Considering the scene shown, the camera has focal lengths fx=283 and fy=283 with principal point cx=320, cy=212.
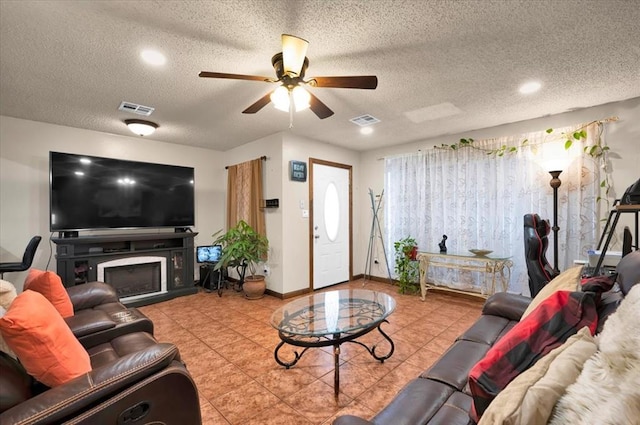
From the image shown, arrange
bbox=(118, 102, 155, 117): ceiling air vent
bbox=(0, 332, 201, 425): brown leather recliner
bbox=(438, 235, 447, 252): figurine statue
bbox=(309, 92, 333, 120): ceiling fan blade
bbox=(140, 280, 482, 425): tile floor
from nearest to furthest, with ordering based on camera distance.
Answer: bbox=(0, 332, 201, 425): brown leather recliner → bbox=(140, 280, 482, 425): tile floor → bbox=(309, 92, 333, 120): ceiling fan blade → bbox=(118, 102, 155, 117): ceiling air vent → bbox=(438, 235, 447, 252): figurine statue

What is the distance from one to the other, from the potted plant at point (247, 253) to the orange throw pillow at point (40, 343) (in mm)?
2901

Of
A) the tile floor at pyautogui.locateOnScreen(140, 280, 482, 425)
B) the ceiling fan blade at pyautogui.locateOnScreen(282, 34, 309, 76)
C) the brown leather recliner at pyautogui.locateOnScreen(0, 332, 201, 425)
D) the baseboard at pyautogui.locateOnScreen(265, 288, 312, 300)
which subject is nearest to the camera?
the brown leather recliner at pyautogui.locateOnScreen(0, 332, 201, 425)

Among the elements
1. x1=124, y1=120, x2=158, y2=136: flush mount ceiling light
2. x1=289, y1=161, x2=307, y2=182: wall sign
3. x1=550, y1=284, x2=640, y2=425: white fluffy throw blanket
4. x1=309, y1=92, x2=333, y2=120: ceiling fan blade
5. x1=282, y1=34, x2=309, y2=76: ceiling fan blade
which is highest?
x1=124, y1=120, x2=158, y2=136: flush mount ceiling light

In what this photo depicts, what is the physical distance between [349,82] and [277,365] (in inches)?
89.0

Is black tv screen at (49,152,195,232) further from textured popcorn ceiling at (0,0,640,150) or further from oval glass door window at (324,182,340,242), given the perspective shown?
oval glass door window at (324,182,340,242)

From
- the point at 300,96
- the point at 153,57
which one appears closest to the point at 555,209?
the point at 300,96

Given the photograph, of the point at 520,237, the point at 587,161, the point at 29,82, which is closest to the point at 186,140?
the point at 29,82

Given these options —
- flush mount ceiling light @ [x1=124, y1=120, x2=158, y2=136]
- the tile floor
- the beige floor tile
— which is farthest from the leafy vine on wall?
flush mount ceiling light @ [x1=124, y1=120, x2=158, y2=136]

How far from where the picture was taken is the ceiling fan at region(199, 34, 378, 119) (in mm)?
1796

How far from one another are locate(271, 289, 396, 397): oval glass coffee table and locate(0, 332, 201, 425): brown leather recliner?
32.7 inches

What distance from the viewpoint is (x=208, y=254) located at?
4891 mm

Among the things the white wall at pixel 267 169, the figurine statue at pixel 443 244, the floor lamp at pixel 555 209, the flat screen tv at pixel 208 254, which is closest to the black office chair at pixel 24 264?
the white wall at pixel 267 169

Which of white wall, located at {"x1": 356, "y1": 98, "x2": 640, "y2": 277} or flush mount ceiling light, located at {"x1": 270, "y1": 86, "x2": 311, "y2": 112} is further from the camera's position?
white wall, located at {"x1": 356, "y1": 98, "x2": 640, "y2": 277}

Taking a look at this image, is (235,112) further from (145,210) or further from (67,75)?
(145,210)
